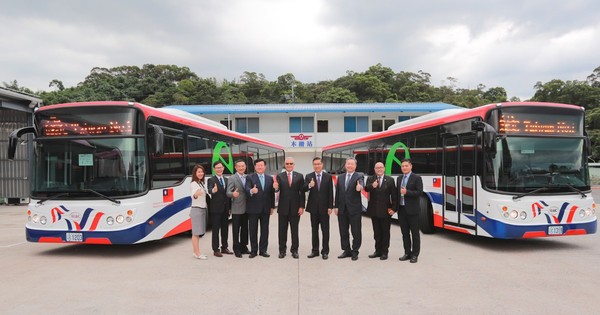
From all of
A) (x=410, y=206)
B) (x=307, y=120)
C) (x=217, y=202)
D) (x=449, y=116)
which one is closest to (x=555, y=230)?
(x=410, y=206)

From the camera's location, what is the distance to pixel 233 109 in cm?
3250

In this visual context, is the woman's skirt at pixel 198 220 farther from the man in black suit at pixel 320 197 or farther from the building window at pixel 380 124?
the building window at pixel 380 124

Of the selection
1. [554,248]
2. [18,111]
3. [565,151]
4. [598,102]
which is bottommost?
[554,248]

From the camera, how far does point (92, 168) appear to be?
8094mm

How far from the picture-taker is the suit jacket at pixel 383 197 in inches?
309

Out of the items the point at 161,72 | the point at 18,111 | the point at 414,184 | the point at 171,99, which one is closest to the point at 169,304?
the point at 414,184

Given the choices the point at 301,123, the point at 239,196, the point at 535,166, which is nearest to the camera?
the point at 239,196

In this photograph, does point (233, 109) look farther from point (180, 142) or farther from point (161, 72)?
point (161, 72)

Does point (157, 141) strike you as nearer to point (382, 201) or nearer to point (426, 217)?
point (382, 201)

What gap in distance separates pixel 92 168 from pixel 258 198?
299 centimetres

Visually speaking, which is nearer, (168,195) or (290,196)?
(290,196)

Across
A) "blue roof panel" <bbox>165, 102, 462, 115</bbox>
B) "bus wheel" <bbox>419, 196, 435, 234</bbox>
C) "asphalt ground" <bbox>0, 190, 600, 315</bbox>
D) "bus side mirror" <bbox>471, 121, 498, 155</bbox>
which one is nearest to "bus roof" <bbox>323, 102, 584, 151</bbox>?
"bus side mirror" <bbox>471, 121, 498, 155</bbox>

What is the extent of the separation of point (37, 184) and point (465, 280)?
742 cm

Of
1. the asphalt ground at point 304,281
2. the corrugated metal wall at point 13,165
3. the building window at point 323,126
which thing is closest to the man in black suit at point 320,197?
the asphalt ground at point 304,281
